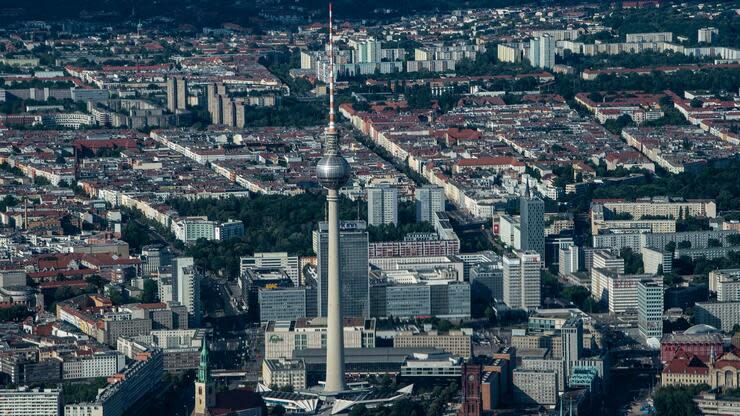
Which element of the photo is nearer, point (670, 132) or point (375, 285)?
point (375, 285)

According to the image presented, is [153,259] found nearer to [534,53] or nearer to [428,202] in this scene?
Result: [428,202]

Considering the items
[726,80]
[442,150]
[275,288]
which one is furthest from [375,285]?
[726,80]

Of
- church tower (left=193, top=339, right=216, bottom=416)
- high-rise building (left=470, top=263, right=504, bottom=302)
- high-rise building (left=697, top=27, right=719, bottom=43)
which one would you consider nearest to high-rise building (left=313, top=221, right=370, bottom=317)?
high-rise building (left=470, top=263, right=504, bottom=302)

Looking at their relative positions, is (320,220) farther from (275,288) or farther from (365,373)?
(365,373)

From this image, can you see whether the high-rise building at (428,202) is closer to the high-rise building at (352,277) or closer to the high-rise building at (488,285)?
the high-rise building at (488,285)

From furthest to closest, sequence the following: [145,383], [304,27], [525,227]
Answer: [304,27]
[525,227]
[145,383]

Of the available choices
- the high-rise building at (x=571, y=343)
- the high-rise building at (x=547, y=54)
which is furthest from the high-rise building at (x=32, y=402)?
the high-rise building at (x=547, y=54)

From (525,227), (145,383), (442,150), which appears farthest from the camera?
(442,150)
